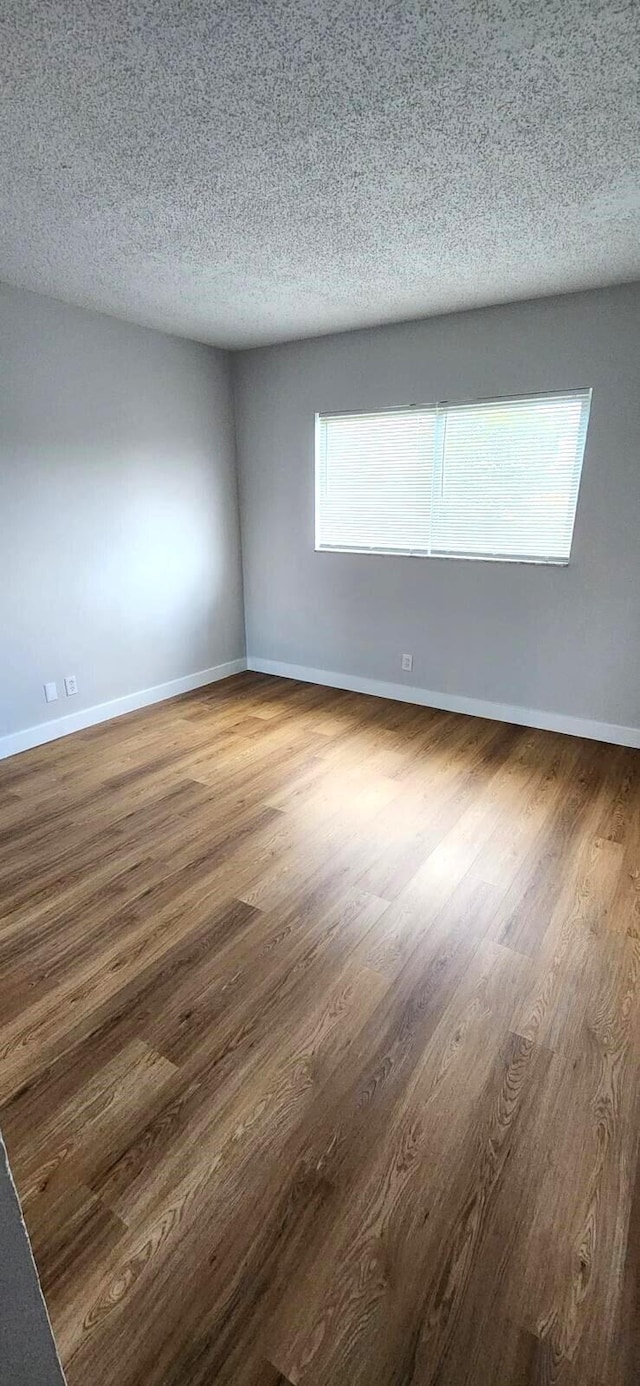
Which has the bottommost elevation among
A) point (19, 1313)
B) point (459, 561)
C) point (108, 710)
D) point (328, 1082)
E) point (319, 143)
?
point (328, 1082)

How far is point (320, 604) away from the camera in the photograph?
4.36 m

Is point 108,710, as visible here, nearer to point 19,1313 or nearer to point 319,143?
point 319,143

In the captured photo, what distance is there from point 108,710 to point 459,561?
8.30 ft

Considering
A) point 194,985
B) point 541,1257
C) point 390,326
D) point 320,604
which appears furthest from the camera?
point 320,604

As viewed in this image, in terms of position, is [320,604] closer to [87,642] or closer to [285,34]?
[87,642]

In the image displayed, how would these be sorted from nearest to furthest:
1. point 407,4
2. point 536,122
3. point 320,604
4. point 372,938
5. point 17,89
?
point 407,4 < point 17,89 < point 536,122 < point 372,938 < point 320,604

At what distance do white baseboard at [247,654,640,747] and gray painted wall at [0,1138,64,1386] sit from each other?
345 cm

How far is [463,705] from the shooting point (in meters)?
3.87

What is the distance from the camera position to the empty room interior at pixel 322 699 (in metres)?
1.10

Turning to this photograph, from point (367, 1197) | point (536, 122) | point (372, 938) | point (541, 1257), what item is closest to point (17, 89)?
point (536, 122)

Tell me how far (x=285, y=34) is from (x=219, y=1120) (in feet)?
8.21

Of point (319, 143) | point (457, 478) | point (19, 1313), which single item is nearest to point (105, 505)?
point (457, 478)

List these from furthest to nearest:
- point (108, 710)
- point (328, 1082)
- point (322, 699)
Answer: point (322, 699) < point (108, 710) < point (328, 1082)

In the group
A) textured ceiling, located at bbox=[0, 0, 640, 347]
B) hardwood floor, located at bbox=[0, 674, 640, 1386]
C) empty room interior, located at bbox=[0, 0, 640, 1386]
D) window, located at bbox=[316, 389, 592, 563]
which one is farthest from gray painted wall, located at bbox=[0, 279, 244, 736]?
hardwood floor, located at bbox=[0, 674, 640, 1386]
